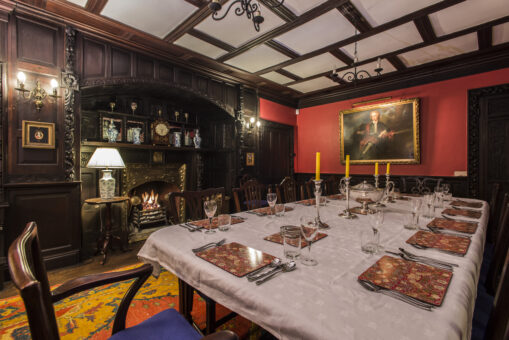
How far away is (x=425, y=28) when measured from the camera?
2979 mm

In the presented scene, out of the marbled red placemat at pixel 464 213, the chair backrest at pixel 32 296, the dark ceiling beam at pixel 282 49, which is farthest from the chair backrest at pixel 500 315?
the dark ceiling beam at pixel 282 49

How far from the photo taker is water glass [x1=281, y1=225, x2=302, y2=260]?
0.98 meters

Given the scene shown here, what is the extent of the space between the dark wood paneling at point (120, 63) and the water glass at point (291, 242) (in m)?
3.27

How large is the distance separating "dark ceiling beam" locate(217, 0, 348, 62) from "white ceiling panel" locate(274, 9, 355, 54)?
0.46ft

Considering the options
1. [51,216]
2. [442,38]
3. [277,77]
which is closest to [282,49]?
[277,77]

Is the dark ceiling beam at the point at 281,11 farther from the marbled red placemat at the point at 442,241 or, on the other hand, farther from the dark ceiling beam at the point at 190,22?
the marbled red placemat at the point at 442,241

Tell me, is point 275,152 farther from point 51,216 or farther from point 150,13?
point 51,216

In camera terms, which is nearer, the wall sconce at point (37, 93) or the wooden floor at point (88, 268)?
the wooden floor at point (88, 268)

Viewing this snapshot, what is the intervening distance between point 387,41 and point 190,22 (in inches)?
105

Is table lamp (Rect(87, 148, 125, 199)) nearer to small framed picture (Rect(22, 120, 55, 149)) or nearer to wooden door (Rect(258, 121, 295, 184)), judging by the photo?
small framed picture (Rect(22, 120, 55, 149))

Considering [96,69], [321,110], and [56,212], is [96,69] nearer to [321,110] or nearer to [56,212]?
[56,212]

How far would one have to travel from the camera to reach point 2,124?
241 cm

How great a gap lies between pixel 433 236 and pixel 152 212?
161 inches

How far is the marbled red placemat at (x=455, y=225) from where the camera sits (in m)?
1.40
